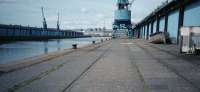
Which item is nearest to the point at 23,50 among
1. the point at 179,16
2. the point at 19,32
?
the point at 179,16

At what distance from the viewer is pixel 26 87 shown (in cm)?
872

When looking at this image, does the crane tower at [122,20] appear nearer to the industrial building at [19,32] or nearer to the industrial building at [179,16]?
the industrial building at [19,32]

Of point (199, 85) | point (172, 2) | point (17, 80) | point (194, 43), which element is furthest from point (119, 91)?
point (172, 2)

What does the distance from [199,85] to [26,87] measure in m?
6.16

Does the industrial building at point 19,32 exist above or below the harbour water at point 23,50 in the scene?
above

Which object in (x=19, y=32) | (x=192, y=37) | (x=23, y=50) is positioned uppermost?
(x=19, y=32)

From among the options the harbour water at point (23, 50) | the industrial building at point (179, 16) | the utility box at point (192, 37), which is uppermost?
the industrial building at point (179, 16)

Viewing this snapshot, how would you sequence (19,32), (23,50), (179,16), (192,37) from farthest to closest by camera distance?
(19,32) → (23,50) → (179,16) → (192,37)

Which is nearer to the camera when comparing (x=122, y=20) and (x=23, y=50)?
(x=23, y=50)

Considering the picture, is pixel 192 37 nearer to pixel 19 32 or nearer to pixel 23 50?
pixel 23 50

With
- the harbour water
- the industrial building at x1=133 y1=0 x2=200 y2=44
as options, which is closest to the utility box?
the industrial building at x1=133 y1=0 x2=200 y2=44

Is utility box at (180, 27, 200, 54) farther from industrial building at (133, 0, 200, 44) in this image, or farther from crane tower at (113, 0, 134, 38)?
crane tower at (113, 0, 134, 38)

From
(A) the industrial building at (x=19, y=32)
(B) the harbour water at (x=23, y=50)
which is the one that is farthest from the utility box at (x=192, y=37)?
(A) the industrial building at (x=19, y=32)

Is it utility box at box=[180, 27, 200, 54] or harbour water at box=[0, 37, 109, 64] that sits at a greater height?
utility box at box=[180, 27, 200, 54]
